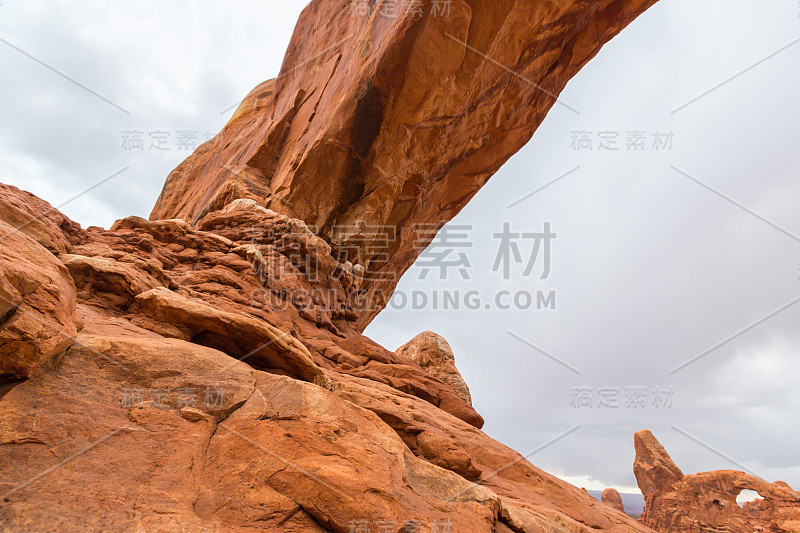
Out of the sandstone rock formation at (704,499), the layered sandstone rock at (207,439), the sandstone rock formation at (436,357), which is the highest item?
the sandstone rock formation at (436,357)

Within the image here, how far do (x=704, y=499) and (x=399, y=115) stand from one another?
37.8 metres

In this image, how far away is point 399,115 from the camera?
49.3 ft

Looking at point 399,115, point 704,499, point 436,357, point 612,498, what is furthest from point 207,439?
point 612,498

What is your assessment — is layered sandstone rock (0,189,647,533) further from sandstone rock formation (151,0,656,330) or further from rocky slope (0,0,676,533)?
sandstone rock formation (151,0,656,330)

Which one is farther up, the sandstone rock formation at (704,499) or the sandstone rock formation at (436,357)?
the sandstone rock formation at (436,357)

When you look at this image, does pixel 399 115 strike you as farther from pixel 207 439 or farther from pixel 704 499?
pixel 704 499

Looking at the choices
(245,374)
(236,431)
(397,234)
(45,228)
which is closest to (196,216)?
(397,234)

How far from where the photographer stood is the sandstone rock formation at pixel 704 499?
25328 millimetres

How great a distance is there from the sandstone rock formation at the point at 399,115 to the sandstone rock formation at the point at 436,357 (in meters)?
3.34

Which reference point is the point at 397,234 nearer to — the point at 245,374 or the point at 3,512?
the point at 245,374

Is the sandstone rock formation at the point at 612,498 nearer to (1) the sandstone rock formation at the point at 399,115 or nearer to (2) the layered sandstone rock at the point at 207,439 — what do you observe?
(1) the sandstone rock formation at the point at 399,115

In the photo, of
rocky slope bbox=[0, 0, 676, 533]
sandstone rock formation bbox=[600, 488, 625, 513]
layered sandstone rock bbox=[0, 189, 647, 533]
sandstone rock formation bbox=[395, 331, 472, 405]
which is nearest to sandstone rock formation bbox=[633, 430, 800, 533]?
sandstone rock formation bbox=[600, 488, 625, 513]

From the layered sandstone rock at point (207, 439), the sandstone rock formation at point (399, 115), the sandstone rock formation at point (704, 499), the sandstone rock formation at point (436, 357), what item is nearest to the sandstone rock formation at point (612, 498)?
the sandstone rock formation at point (704, 499)

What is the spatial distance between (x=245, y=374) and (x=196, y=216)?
53.3ft
